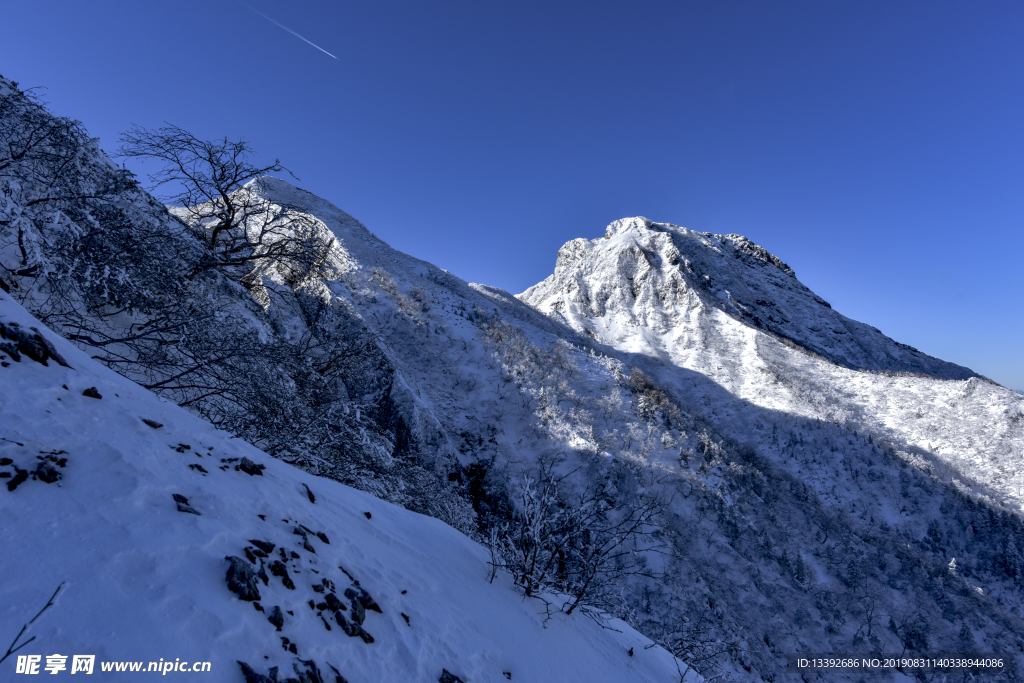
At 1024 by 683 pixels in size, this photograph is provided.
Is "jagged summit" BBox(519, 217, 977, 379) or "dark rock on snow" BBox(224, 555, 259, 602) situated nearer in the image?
"dark rock on snow" BBox(224, 555, 259, 602)

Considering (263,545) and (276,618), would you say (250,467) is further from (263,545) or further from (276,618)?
(276,618)

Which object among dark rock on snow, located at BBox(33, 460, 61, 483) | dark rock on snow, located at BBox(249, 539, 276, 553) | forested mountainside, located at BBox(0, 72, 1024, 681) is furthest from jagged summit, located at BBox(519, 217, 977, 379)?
dark rock on snow, located at BBox(33, 460, 61, 483)

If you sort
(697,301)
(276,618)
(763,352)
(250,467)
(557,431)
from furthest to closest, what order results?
(697,301) → (763,352) → (557,431) → (250,467) → (276,618)

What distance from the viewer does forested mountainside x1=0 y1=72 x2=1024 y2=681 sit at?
259 inches

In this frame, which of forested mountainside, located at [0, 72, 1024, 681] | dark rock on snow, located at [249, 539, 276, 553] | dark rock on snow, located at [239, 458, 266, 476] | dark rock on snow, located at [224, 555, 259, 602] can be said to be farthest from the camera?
forested mountainside, located at [0, 72, 1024, 681]

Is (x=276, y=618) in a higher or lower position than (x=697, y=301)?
lower

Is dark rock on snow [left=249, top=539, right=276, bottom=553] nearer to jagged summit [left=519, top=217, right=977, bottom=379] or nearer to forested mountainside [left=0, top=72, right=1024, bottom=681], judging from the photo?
forested mountainside [left=0, top=72, right=1024, bottom=681]

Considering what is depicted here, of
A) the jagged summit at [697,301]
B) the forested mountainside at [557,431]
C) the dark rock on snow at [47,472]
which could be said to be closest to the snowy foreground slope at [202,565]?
the dark rock on snow at [47,472]

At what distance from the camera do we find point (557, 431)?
16.1 m

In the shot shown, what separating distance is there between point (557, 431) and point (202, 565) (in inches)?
561

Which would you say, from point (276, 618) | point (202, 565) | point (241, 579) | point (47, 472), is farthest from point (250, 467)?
point (276, 618)

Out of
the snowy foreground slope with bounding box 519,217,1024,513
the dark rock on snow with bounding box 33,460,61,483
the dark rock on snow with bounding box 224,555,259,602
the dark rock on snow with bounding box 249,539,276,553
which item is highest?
the snowy foreground slope with bounding box 519,217,1024,513

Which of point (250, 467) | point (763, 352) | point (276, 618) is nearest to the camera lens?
point (276, 618)

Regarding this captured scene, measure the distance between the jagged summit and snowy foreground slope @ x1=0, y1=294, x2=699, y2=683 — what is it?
36.4 metres
